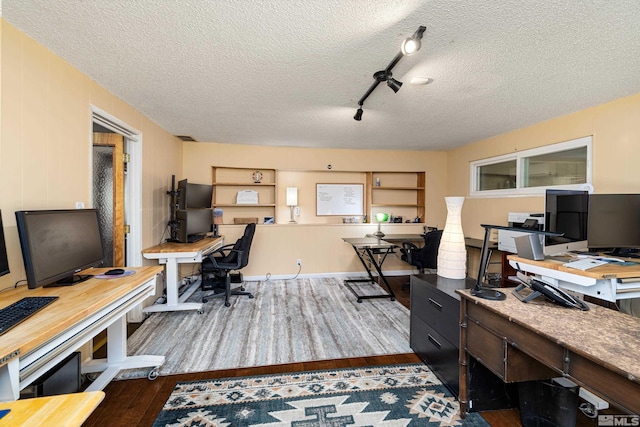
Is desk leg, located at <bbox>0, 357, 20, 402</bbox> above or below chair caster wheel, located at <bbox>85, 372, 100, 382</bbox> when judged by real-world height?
above

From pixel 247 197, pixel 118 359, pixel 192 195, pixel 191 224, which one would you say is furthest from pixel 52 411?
pixel 247 197

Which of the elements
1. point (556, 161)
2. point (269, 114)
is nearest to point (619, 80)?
point (556, 161)

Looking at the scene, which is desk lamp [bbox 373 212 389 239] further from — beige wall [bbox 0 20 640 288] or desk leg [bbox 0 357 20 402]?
desk leg [bbox 0 357 20 402]

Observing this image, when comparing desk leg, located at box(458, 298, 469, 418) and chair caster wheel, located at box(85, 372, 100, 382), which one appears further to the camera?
chair caster wheel, located at box(85, 372, 100, 382)

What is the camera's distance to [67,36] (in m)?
1.65

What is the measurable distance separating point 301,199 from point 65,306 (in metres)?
3.81

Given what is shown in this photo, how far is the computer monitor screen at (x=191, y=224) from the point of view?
3.46 metres

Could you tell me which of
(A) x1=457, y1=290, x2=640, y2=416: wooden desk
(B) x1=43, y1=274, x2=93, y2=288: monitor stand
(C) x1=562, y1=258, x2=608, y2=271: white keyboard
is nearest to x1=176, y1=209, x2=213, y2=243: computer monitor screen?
(B) x1=43, y1=274, x2=93, y2=288: monitor stand

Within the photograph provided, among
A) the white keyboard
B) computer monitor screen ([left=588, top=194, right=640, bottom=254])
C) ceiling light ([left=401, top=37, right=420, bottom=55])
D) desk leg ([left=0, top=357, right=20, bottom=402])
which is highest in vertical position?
ceiling light ([left=401, top=37, right=420, bottom=55])

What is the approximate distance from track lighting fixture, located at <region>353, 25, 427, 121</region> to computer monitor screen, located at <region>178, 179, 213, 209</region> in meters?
2.42

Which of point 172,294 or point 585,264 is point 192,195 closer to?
point 172,294

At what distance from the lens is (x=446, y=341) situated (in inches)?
74.0

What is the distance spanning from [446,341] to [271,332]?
5.50 ft

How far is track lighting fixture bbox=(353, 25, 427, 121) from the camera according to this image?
60.0 inches
